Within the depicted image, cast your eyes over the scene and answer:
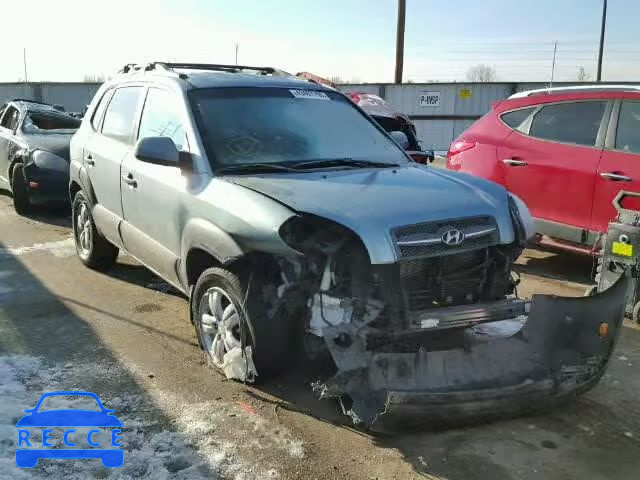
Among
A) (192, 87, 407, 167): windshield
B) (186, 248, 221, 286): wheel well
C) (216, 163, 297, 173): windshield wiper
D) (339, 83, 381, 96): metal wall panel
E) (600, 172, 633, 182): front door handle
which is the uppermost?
(339, 83, 381, 96): metal wall panel

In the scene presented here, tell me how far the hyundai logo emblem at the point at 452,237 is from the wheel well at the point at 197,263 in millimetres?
1419

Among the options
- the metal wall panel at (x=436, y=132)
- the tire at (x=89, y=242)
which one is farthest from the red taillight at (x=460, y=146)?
the metal wall panel at (x=436, y=132)

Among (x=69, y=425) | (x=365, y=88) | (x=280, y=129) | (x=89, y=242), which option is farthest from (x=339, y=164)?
(x=365, y=88)

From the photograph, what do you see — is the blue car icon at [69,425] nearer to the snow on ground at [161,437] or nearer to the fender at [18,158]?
the snow on ground at [161,437]

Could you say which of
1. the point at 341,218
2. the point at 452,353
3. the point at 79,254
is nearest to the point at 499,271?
the point at 452,353

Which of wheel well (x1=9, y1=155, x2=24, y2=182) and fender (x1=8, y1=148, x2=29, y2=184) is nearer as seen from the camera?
fender (x1=8, y1=148, x2=29, y2=184)

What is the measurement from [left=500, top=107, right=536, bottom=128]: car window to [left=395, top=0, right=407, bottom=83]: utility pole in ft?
54.2

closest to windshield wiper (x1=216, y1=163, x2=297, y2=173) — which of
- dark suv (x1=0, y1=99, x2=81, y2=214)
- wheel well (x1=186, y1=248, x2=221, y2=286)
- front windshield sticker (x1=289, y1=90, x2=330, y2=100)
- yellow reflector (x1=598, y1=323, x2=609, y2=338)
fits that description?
wheel well (x1=186, y1=248, x2=221, y2=286)

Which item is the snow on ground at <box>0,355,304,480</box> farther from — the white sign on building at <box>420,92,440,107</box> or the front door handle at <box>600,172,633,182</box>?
the white sign on building at <box>420,92,440,107</box>

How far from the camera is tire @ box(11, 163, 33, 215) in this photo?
9.33 m

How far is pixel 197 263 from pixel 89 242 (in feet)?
9.11

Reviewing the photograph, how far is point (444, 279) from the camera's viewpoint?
11.5ft

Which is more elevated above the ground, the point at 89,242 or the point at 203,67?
the point at 203,67

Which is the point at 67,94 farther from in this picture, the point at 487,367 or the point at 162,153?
the point at 487,367
